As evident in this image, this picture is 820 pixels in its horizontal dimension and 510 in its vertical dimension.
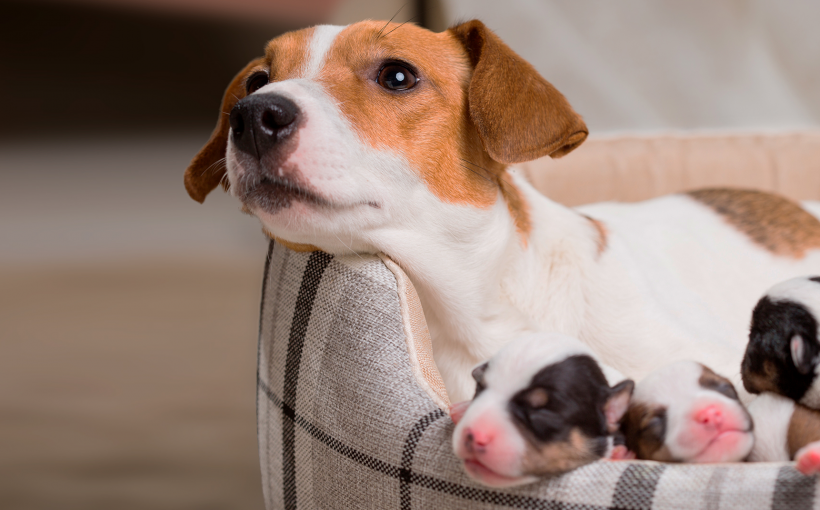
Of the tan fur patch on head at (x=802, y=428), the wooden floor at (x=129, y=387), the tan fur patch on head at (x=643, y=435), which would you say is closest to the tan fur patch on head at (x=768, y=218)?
the tan fur patch on head at (x=802, y=428)

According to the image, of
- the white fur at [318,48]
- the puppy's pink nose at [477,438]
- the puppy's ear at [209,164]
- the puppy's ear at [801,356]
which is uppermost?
the white fur at [318,48]

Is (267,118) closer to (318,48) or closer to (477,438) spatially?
(318,48)

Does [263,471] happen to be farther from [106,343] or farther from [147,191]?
[147,191]

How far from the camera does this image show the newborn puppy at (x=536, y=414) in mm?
1021

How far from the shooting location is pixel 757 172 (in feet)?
10.2

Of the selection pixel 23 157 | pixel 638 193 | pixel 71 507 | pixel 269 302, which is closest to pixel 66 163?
pixel 23 157

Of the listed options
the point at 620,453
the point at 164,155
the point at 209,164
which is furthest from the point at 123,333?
the point at 620,453

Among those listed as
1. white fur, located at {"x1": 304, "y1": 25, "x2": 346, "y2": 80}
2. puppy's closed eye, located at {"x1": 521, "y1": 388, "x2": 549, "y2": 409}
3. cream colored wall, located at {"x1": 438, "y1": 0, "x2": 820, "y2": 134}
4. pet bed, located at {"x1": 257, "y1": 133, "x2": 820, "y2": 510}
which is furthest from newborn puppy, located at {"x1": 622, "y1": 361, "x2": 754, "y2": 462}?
cream colored wall, located at {"x1": 438, "y1": 0, "x2": 820, "y2": 134}

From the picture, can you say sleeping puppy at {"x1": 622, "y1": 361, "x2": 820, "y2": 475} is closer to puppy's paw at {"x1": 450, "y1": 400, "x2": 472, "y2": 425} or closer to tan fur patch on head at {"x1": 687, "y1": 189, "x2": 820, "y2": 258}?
puppy's paw at {"x1": 450, "y1": 400, "x2": 472, "y2": 425}

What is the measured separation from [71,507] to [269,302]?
131 centimetres

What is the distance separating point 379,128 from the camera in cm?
142

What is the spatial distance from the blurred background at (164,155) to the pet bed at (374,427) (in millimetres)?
1265

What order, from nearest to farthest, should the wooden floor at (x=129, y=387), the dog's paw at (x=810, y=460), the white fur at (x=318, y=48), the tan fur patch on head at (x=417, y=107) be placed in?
the dog's paw at (x=810, y=460) → the tan fur patch on head at (x=417, y=107) → the white fur at (x=318, y=48) → the wooden floor at (x=129, y=387)

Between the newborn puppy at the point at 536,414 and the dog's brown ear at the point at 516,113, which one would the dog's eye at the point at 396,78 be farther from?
the newborn puppy at the point at 536,414
